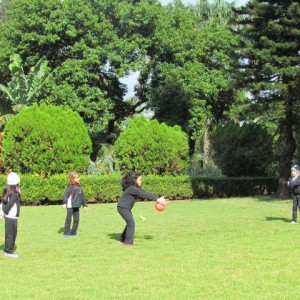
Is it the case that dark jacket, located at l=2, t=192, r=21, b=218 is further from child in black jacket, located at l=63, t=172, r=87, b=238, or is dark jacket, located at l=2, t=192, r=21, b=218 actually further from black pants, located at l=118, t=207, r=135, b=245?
child in black jacket, located at l=63, t=172, r=87, b=238

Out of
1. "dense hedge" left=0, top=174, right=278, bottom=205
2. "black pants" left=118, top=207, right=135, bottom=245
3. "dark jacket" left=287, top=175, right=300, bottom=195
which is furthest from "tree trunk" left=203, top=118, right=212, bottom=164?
"black pants" left=118, top=207, right=135, bottom=245

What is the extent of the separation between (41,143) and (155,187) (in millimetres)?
6090

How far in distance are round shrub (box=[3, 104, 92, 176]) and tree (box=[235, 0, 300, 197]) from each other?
8.66 m

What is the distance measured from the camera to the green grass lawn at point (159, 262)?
6586 millimetres

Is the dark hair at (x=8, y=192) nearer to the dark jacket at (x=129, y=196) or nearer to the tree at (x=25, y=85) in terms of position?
→ the dark jacket at (x=129, y=196)

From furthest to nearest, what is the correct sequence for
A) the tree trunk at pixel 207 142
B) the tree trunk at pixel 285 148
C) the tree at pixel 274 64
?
1. the tree trunk at pixel 207 142
2. the tree trunk at pixel 285 148
3. the tree at pixel 274 64

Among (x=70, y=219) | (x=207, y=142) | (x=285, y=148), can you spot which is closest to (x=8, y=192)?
(x=70, y=219)

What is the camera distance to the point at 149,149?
88.2 ft

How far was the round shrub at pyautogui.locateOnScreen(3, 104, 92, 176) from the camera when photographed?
23.9 m

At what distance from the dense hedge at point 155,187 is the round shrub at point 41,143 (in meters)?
0.91

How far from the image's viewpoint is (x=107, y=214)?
18.5 m

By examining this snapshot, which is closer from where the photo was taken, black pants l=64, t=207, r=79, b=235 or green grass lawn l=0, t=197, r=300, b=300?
green grass lawn l=0, t=197, r=300, b=300

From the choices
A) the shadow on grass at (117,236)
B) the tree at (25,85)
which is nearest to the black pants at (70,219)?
the shadow on grass at (117,236)

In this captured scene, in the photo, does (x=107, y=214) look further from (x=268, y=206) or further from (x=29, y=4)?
(x=29, y=4)
